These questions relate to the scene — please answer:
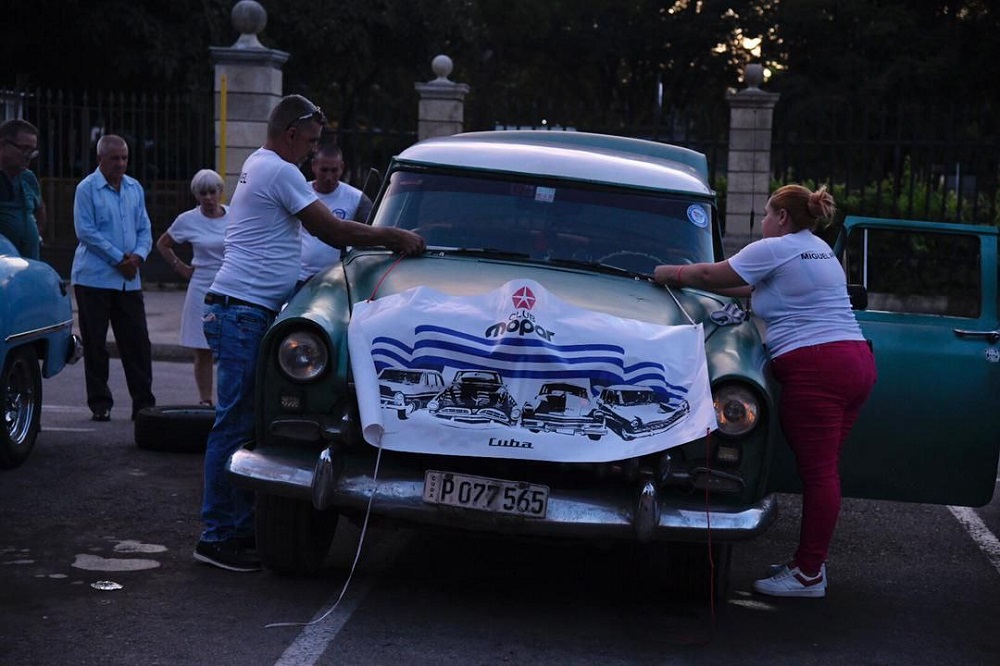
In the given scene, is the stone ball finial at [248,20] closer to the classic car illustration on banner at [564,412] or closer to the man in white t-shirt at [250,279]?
the man in white t-shirt at [250,279]

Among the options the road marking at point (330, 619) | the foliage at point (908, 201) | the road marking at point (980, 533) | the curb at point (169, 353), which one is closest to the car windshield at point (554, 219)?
the road marking at point (330, 619)

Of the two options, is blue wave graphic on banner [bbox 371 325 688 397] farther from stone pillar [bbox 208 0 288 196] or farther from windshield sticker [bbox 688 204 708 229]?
stone pillar [bbox 208 0 288 196]

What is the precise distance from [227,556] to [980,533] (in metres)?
3.98

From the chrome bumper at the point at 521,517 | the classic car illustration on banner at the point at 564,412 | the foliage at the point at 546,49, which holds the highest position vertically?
the foliage at the point at 546,49

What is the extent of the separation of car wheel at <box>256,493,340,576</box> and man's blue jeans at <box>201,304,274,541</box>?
338 millimetres

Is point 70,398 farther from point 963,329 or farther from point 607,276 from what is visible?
point 963,329

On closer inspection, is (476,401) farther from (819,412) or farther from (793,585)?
(793,585)

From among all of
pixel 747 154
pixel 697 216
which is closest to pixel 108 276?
pixel 697 216

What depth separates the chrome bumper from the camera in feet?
16.8

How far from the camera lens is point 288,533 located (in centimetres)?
571

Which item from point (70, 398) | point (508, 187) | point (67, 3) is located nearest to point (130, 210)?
point (70, 398)

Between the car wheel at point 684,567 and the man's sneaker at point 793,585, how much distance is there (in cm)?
32

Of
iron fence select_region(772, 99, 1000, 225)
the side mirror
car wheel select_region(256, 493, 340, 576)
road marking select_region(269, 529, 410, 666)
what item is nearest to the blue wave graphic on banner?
road marking select_region(269, 529, 410, 666)

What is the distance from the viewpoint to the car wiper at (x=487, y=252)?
6.32 m
